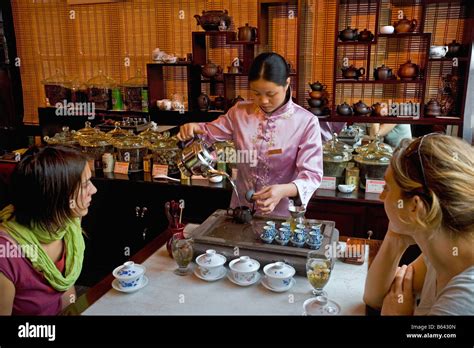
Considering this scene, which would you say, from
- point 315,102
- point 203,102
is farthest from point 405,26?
point 203,102

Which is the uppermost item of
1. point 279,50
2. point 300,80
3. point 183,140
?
point 279,50

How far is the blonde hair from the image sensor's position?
102cm

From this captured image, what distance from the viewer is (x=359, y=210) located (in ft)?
8.84

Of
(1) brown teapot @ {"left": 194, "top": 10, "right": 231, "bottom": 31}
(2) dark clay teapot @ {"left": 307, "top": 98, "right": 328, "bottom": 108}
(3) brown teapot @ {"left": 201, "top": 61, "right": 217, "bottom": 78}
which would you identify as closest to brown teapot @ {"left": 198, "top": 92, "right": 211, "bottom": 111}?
(3) brown teapot @ {"left": 201, "top": 61, "right": 217, "bottom": 78}

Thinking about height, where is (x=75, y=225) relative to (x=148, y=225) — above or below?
above

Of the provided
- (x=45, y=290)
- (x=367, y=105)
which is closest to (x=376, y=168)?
(x=367, y=105)

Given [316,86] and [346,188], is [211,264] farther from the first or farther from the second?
[316,86]

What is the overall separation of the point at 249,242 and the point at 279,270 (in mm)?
231

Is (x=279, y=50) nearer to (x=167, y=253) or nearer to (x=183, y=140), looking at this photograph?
(x=183, y=140)

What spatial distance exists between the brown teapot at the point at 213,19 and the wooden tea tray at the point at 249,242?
87.1 inches

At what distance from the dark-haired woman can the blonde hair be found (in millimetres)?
804

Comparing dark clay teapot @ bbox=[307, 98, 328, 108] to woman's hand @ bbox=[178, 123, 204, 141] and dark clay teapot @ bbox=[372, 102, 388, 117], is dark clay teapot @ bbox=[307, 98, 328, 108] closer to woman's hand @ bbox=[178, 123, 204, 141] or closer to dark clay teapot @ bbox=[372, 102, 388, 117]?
dark clay teapot @ bbox=[372, 102, 388, 117]

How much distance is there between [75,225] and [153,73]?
8.45 ft

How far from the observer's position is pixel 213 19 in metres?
3.51
